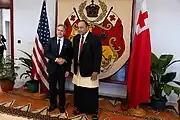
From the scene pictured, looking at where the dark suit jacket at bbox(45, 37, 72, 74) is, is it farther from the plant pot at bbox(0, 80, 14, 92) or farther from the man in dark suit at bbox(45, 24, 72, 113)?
the plant pot at bbox(0, 80, 14, 92)

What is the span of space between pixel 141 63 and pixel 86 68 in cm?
95

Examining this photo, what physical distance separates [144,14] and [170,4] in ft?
2.78

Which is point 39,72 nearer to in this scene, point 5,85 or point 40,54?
point 40,54

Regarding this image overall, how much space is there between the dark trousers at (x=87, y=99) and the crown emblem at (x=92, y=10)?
1.55m

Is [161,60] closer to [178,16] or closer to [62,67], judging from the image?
[178,16]

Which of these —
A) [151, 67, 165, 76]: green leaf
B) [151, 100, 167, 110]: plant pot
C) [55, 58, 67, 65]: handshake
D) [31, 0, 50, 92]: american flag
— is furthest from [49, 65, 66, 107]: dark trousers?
[151, 100, 167, 110]: plant pot

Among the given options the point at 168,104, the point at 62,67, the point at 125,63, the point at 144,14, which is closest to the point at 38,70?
the point at 62,67

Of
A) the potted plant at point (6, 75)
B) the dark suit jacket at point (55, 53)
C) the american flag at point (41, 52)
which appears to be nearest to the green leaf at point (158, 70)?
the dark suit jacket at point (55, 53)

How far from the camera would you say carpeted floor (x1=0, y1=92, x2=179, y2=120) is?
3.75m

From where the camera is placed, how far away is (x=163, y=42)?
14.5ft

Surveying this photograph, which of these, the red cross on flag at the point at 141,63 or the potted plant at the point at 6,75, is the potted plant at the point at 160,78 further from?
the potted plant at the point at 6,75

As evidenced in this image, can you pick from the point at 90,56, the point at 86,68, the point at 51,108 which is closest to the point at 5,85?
the point at 51,108

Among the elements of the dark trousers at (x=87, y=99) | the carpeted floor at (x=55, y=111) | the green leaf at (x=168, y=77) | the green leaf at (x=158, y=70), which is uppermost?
the green leaf at (x=158, y=70)

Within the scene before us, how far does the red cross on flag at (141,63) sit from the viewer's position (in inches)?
149
